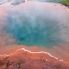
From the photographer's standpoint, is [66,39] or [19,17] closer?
[66,39]

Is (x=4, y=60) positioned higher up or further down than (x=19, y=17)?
further down

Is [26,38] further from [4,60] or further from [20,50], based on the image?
[4,60]

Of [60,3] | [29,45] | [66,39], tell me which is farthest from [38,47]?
[60,3]

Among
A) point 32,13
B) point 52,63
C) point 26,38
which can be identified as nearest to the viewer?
point 52,63

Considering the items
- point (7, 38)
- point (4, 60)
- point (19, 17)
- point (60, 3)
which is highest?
point (60, 3)

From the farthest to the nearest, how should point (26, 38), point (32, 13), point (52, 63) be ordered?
point (32, 13), point (26, 38), point (52, 63)

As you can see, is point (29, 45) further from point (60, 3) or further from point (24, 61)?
point (60, 3)

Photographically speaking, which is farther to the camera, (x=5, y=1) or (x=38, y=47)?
(x=5, y=1)

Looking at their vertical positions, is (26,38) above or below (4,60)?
above

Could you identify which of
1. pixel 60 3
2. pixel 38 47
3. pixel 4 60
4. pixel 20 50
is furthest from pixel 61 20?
pixel 4 60
